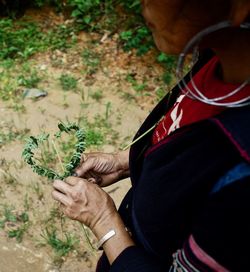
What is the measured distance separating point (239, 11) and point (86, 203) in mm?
843

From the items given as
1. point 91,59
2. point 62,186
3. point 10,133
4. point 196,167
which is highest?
point 196,167

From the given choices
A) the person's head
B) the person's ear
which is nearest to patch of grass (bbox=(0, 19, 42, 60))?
the person's head

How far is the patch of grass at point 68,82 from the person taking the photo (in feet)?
12.8

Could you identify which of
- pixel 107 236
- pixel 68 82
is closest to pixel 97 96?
pixel 68 82

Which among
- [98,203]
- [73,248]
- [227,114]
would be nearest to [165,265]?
[98,203]

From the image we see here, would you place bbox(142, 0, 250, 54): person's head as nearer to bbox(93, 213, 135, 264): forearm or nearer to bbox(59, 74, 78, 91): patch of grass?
bbox(93, 213, 135, 264): forearm

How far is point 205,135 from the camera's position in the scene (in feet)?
3.82

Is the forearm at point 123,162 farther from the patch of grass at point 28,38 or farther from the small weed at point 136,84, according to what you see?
the patch of grass at point 28,38

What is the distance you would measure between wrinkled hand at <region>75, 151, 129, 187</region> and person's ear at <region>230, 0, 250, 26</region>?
967 mm

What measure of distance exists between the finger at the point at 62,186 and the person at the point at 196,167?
0.04 metres

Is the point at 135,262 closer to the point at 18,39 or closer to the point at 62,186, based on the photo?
the point at 62,186

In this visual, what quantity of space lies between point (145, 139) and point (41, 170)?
0.39 meters

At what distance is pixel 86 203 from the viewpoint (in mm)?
1577

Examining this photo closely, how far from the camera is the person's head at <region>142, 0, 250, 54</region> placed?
99cm
